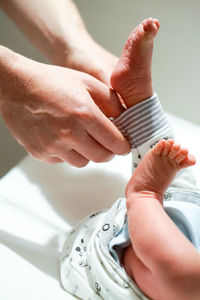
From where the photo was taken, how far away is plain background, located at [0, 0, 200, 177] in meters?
1.17

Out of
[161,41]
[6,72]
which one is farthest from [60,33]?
[161,41]

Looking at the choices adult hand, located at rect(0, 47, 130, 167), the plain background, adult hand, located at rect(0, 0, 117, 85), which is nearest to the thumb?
adult hand, located at rect(0, 47, 130, 167)

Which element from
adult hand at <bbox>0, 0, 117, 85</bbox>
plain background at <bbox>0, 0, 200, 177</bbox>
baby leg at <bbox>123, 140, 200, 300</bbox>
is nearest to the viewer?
baby leg at <bbox>123, 140, 200, 300</bbox>

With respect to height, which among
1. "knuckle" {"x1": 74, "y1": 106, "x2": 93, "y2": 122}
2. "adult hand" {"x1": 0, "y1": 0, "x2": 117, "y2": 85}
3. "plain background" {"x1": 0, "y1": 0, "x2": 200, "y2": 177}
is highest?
"adult hand" {"x1": 0, "y1": 0, "x2": 117, "y2": 85}

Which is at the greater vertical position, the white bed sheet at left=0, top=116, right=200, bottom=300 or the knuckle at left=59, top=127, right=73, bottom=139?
the knuckle at left=59, top=127, right=73, bottom=139

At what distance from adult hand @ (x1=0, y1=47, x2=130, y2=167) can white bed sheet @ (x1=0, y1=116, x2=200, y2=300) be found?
0.16 metres

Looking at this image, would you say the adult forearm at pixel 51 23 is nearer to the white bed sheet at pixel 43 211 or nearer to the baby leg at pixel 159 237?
the white bed sheet at pixel 43 211

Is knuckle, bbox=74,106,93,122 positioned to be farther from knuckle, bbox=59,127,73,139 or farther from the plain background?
the plain background

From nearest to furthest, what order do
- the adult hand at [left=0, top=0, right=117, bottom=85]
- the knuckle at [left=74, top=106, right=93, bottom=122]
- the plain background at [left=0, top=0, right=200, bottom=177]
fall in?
the knuckle at [left=74, top=106, right=93, bottom=122], the adult hand at [left=0, top=0, right=117, bottom=85], the plain background at [left=0, top=0, right=200, bottom=177]

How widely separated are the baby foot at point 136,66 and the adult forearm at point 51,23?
0.25m

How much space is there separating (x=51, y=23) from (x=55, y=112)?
1.26 ft

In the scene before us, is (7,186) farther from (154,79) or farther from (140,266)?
(154,79)

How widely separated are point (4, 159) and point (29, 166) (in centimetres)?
40

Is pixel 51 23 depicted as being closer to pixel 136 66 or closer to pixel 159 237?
pixel 136 66
